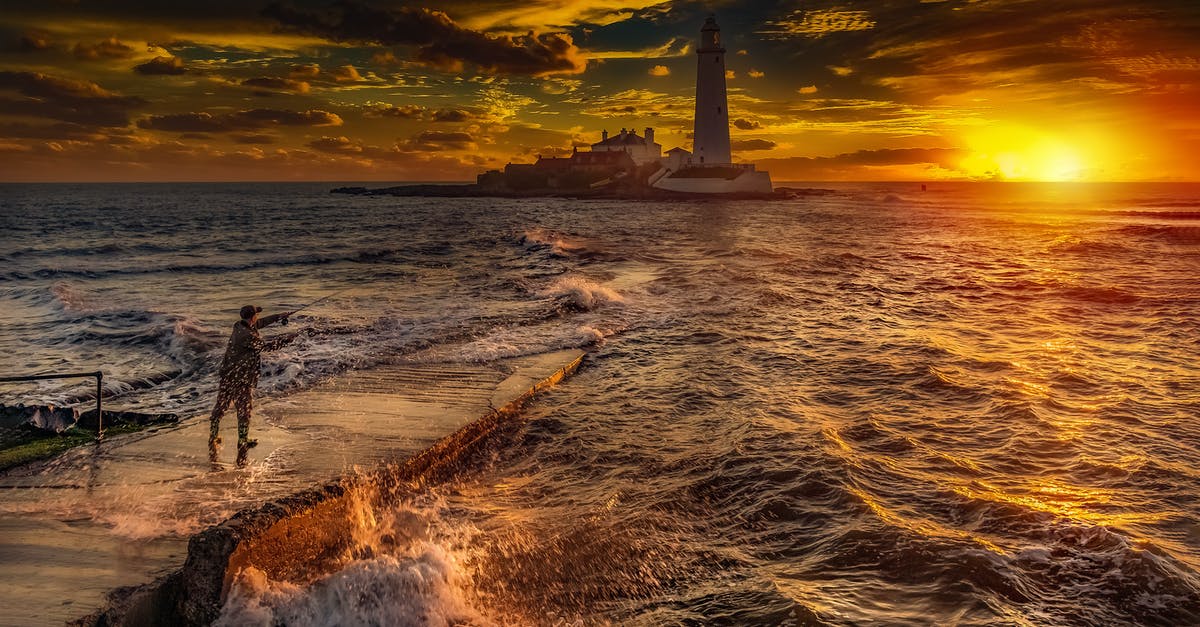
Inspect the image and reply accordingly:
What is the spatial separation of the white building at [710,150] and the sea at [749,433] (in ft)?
180

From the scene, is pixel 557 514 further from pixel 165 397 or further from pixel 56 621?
pixel 165 397

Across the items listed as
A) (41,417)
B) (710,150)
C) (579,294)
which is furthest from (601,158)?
(41,417)

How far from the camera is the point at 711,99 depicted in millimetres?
75688

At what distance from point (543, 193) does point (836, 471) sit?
322 feet

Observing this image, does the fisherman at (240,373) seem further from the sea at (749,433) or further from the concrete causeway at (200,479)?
the sea at (749,433)

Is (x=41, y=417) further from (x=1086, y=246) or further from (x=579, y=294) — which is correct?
(x=1086, y=246)

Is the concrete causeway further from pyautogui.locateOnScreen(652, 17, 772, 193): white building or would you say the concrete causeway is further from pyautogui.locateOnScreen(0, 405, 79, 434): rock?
pyautogui.locateOnScreen(652, 17, 772, 193): white building

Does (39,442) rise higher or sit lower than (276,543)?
lower

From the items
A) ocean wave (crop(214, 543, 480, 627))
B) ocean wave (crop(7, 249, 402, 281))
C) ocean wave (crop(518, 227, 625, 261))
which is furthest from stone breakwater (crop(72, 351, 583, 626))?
ocean wave (crop(7, 249, 402, 281))

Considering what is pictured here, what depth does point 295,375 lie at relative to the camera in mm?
10602

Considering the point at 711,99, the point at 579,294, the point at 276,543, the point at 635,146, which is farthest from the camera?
the point at 635,146

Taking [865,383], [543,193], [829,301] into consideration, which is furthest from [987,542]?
[543,193]

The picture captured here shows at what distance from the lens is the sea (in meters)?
5.12

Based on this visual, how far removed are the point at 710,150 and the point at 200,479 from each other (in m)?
79.6
